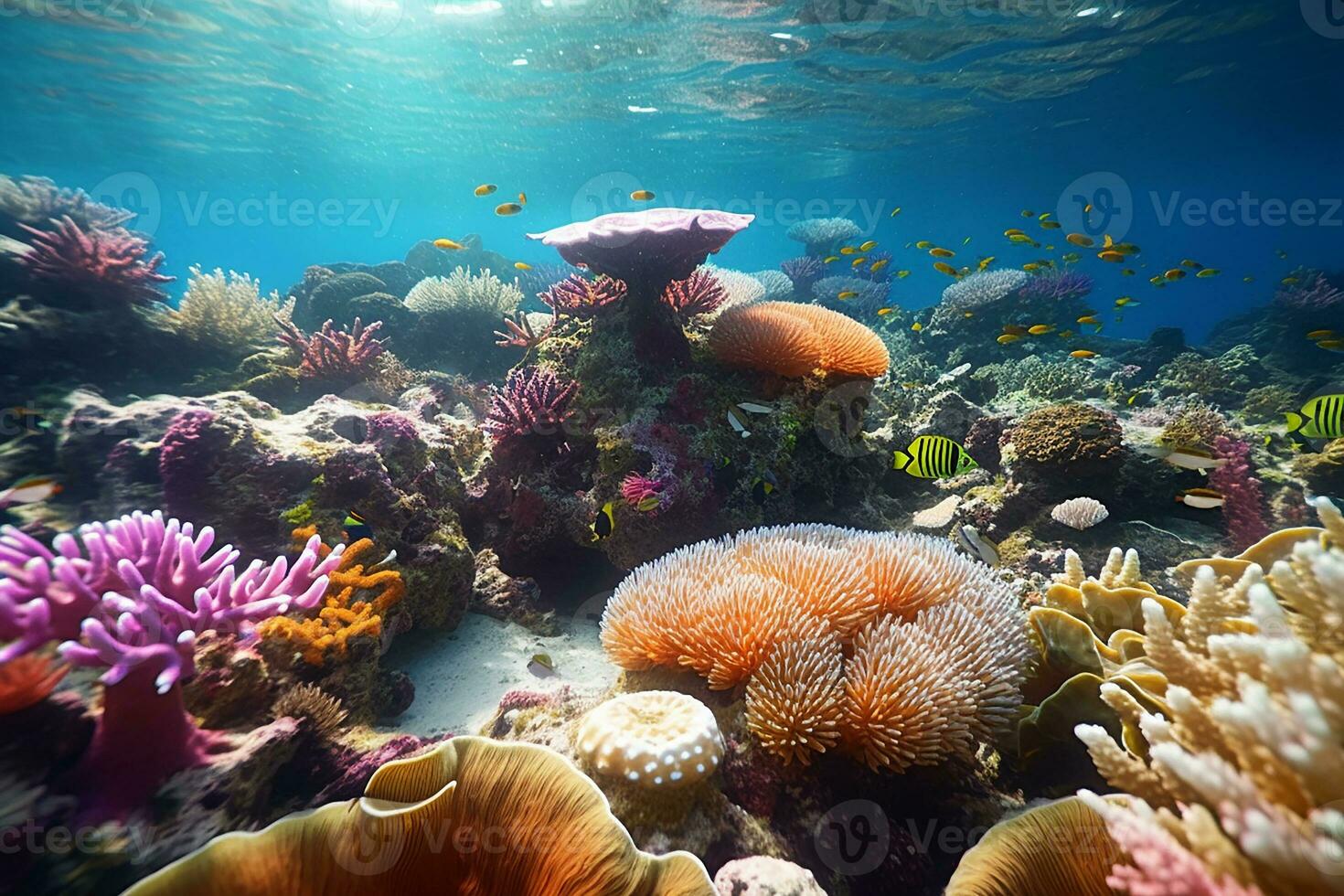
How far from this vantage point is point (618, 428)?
4.53 m

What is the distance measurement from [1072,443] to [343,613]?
5.77m

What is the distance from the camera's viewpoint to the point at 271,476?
3.63m

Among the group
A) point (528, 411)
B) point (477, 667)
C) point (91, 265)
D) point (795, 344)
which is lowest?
point (477, 667)

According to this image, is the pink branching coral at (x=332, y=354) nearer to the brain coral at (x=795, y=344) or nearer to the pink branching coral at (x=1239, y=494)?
the brain coral at (x=795, y=344)

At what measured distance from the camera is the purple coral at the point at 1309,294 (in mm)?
13367

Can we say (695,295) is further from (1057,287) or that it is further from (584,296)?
(1057,287)

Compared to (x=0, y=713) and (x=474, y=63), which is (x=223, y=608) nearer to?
(x=0, y=713)

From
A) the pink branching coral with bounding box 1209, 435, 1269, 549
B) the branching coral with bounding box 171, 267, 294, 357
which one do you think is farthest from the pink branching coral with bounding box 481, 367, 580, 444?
the pink branching coral with bounding box 1209, 435, 1269, 549

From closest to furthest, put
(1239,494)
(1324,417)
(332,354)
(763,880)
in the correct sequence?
(763,880)
(1324,417)
(1239,494)
(332,354)

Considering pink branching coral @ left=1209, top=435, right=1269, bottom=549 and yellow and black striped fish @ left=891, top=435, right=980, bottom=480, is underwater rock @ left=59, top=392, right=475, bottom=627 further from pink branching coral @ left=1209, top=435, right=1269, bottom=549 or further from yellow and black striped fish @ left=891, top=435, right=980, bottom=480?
pink branching coral @ left=1209, top=435, right=1269, bottom=549

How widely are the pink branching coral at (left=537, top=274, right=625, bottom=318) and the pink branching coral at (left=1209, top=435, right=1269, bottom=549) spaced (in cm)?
568

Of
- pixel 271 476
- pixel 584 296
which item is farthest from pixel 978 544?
pixel 271 476

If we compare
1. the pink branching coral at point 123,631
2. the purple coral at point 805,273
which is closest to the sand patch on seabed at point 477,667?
the pink branching coral at point 123,631

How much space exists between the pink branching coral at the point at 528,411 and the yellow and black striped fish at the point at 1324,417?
586 centimetres
